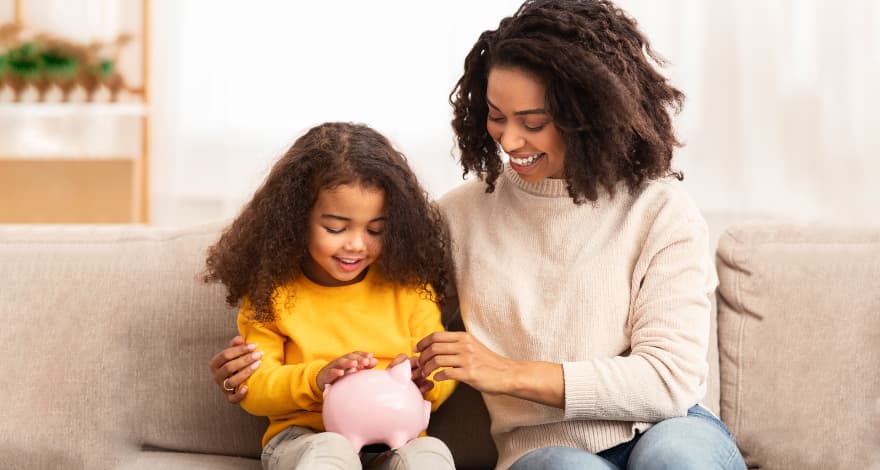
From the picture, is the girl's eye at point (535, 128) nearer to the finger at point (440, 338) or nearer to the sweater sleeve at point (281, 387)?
the finger at point (440, 338)

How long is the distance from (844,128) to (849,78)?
0.16 m

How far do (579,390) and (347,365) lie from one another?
0.37 meters

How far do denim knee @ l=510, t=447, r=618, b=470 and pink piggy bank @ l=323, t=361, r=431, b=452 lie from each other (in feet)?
0.64

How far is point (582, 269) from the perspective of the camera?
177cm

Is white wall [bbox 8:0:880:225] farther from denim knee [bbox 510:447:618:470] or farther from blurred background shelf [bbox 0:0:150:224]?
denim knee [bbox 510:447:618:470]

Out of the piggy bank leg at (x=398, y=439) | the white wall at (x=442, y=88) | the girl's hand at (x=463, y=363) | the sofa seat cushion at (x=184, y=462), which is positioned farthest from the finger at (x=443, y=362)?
the white wall at (x=442, y=88)

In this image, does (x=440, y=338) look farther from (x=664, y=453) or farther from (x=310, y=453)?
(x=664, y=453)

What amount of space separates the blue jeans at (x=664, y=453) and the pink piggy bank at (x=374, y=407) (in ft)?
0.72

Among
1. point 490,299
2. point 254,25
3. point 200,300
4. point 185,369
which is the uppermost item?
point 254,25

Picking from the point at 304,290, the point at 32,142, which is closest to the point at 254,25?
the point at 32,142

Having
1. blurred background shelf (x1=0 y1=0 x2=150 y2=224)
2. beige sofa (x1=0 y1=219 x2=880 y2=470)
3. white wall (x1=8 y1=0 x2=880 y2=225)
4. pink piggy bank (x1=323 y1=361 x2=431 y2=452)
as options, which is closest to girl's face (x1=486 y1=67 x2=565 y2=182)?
pink piggy bank (x1=323 y1=361 x2=431 y2=452)

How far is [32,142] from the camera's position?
3689 millimetres

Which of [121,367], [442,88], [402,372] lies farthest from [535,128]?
[442,88]

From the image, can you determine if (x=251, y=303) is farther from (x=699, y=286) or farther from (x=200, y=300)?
(x=699, y=286)
